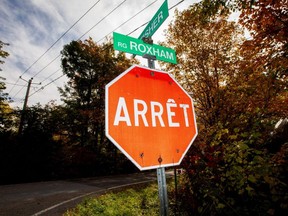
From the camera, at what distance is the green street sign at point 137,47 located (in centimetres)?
192

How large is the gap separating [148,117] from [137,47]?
763 millimetres

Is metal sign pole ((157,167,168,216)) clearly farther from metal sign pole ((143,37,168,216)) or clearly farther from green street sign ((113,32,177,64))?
green street sign ((113,32,177,64))

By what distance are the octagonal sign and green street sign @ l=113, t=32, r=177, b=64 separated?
0.24m

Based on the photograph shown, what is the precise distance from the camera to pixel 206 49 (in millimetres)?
10570

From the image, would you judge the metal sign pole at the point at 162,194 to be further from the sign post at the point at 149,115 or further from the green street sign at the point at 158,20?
the green street sign at the point at 158,20

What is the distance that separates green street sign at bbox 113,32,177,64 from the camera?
192cm

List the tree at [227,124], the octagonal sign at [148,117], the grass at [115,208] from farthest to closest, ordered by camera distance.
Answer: the grass at [115,208]
the tree at [227,124]
the octagonal sign at [148,117]

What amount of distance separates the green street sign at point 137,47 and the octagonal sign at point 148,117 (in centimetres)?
24

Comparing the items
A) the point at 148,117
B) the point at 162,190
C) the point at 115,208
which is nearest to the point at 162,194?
the point at 162,190

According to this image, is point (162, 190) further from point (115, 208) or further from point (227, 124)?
point (115, 208)

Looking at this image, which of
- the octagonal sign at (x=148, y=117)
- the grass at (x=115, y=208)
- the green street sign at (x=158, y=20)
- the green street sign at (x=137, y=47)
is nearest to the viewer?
the octagonal sign at (x=148, y=117)

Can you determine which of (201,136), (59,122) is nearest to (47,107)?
(59,122)

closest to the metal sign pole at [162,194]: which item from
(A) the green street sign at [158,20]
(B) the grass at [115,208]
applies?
(A) the green street sign at [158,20]

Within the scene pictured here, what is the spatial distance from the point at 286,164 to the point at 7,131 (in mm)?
16313
